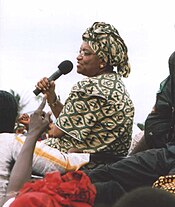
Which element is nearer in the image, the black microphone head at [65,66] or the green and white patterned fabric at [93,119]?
the green and white patterned fabric at [93,119]

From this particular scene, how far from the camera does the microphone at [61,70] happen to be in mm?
4059

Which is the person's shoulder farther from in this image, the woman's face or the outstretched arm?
the outstretched arm

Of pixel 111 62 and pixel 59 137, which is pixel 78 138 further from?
pixel 111 62

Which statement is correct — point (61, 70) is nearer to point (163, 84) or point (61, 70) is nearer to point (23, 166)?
point (163, 84)

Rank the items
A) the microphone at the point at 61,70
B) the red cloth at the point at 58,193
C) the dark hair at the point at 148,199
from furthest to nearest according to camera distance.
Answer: the microphone at the point at 61,70, the red cloth at the point at 58,193, the dark hair at the point at 148,199

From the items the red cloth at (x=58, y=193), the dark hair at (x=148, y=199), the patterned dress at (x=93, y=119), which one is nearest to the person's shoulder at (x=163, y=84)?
the patterned dress at (x=93, y=119)

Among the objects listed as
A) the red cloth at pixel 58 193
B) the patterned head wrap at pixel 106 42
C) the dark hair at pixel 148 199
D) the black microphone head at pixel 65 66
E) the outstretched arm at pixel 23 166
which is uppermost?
the patterned head wrap at pixel 106 42

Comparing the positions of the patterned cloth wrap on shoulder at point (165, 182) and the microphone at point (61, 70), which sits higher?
the microphone at point (61, 70)

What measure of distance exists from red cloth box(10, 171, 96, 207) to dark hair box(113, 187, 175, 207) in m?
0.57

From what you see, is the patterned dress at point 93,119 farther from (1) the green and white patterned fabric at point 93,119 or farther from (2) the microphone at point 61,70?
(2) the microphone at point 61,70

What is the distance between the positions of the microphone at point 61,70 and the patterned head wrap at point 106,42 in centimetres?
26

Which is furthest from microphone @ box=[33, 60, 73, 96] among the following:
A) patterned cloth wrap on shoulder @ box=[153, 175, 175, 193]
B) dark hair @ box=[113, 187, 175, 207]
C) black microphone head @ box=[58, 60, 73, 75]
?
dark hair @ box=[113, 187, 175, 207]

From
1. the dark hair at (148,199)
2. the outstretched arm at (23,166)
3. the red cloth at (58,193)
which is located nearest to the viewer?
the dark hair at (148,199)

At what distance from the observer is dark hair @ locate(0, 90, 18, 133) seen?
381cm
